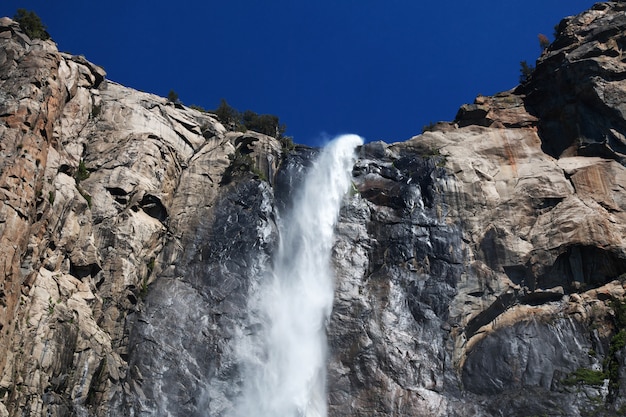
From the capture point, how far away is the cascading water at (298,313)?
84.1ft

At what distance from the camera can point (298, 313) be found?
95.3 ft

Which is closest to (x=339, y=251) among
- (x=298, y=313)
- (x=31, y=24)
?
(x=298, y=313)

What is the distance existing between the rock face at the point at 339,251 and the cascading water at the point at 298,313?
1.82ft

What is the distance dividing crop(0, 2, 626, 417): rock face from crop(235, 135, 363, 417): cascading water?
21.9 inches

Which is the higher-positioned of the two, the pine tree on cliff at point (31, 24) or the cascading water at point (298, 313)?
the pine tree on cliff at point (31, 24)

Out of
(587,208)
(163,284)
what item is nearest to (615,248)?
(587,208)

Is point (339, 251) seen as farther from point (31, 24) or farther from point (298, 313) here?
point (31, 24)

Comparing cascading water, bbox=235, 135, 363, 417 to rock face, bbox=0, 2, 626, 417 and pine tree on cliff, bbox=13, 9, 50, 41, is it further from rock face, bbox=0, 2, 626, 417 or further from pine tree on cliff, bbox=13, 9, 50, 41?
pine tree on cliff, bbox=13, 9, 50, 41

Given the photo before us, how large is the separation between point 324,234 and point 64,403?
48.9 ft

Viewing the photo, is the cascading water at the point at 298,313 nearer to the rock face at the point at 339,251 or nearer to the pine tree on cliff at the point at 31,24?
the rock face at the point at 339,251

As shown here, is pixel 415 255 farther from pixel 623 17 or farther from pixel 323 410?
pixel 623 17

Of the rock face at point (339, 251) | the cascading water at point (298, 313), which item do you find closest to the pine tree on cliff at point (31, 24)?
the rock face at point (339, 251)

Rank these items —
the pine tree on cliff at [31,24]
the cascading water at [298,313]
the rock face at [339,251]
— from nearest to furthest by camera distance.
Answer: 1. the rock face at [339,251]
2. the cascading water at [298,313]
3. the pine tree on cliff at [31,24]

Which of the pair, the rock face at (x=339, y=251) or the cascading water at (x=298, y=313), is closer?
the rock face at (x=339, y=251)
